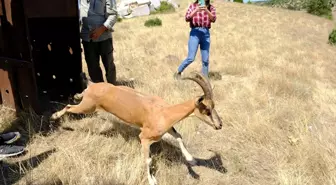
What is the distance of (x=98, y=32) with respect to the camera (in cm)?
552

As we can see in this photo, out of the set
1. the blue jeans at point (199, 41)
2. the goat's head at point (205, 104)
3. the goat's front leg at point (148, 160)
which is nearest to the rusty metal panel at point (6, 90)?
the goat's front leg at point (148, 160)

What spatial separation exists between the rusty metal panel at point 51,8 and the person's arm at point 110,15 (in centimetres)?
47

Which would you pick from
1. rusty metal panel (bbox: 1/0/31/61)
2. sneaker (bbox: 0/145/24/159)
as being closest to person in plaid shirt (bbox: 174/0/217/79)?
rusty metal panel (bbox: 1/0/31/61)

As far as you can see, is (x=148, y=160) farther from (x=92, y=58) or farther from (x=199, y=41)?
(x=199, y=41)

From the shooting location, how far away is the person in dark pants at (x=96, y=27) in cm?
551

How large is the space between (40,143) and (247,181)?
257cm

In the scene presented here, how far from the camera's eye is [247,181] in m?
4.28

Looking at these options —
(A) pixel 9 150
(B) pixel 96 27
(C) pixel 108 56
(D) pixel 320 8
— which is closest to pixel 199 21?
(C) pixel 108 56

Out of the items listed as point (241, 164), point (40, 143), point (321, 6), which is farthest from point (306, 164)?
point (321, 6)

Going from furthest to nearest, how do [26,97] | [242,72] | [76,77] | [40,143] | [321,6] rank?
[321,6] → [242,72] → [76,77] → [26,97] → [40,143]

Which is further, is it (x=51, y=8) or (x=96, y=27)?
(x=96, y=27)

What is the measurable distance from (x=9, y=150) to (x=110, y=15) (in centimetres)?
249

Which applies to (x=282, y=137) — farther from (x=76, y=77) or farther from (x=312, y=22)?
(x=312, y=22)

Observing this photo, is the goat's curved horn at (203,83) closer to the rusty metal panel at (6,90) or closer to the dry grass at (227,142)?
the dry grass at (227,142)
